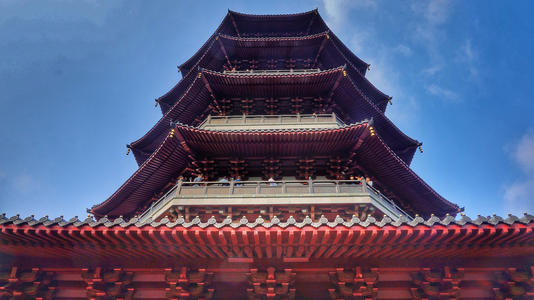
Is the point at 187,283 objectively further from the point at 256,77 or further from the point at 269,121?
the point at 256,77

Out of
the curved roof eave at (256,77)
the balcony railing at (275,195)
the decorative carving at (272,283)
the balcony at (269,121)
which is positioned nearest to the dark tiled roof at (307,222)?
the decorative carving at (272,283)

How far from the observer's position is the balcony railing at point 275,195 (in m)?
9.16

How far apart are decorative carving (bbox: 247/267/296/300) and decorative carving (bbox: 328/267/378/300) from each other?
27.3 inches

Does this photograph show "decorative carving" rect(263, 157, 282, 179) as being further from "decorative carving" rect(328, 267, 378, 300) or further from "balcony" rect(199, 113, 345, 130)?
"decorative carving" rect(328, 267, 378, 300)

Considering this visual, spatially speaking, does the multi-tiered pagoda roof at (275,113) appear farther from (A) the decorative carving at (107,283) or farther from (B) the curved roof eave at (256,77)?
(A) the decorative carving at (107,283)

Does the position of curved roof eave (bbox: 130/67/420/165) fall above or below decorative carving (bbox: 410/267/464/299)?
above

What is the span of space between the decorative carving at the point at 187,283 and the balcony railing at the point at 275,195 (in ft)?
14.1

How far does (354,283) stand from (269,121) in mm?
8748

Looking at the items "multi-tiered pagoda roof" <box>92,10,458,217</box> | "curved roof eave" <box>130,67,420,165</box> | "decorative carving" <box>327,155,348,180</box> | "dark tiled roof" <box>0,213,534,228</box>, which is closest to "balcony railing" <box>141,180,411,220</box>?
"decorative carving" <box>327,155,348,180</box>

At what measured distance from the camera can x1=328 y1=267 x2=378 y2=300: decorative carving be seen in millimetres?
4816

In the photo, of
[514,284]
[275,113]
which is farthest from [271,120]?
[514,284]

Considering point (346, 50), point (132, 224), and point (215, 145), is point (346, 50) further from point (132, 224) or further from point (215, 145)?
point (132, 224)

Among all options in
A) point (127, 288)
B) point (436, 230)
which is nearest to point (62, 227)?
point (127, 288)

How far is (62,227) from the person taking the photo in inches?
175
